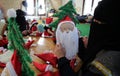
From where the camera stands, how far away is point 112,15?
0.76m

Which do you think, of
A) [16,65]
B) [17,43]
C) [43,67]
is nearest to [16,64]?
[16,65]

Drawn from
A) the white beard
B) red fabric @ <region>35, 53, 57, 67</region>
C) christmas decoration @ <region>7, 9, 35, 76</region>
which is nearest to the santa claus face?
the white beard

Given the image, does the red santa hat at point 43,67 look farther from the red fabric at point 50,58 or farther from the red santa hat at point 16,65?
the red santa hat at point 16,65

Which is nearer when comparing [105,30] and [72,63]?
[105,30]

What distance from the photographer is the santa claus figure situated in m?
1.16

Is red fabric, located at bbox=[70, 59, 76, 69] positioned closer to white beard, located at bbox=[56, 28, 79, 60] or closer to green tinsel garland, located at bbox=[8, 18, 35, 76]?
white beard, located at bbox=[56, 28, 79, 60]

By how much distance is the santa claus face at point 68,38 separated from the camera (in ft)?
3.80

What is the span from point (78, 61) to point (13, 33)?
0.52 metres

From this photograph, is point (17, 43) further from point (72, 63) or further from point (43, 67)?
point (72, 63)

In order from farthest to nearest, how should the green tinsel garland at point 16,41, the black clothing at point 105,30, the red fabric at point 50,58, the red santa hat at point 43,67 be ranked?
the red fabric at point 50,58 → the red santa hat at point 43,67 → the green tinsel garland at point 16,41 → the black clothing at point 105,30

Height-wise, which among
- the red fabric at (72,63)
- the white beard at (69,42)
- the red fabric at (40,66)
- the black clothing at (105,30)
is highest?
the black clothing at (105,30)

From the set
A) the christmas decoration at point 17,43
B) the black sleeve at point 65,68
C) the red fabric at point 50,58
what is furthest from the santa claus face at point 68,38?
the christmas decoration at point 17,43

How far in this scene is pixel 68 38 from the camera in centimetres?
116

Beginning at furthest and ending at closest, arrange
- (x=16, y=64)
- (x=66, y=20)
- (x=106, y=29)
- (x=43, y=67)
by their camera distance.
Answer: (x=66, y=20)
(x=43, y=67)
(x=16, y=64)
(x=106, y=29)
